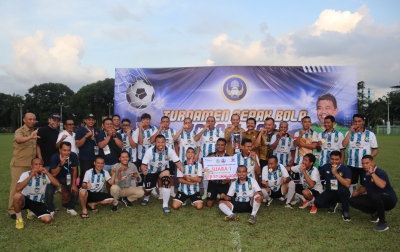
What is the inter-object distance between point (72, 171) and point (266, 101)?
202 inches

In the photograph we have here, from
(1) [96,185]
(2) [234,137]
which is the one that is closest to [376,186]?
(2) [234,137]

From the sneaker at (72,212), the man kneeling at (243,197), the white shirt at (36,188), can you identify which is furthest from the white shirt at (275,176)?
the white shirt at (36,188)

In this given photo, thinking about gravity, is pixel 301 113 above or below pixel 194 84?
below

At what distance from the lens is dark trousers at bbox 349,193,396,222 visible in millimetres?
4859

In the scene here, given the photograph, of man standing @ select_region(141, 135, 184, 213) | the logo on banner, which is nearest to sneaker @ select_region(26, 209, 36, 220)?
man standing @ select_region(141, 135, 184, 213)

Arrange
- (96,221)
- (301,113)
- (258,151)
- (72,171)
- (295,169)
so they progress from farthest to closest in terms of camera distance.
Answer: (301,113)
(258,151)
(295,169)
(72,171)
(96,221)

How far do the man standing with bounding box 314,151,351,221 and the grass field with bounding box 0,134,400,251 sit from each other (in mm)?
197

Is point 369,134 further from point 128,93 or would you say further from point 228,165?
point 128,93

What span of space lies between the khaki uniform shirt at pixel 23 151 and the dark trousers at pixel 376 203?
222 inches

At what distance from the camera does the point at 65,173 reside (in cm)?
595

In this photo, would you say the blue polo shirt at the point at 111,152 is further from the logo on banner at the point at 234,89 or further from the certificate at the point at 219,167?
the logo on banner at the point at 234,89

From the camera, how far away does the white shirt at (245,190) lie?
569 cm

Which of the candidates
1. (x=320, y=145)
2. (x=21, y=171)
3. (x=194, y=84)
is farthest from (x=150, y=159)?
(x=320, y=145)

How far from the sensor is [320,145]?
6.68 meters
